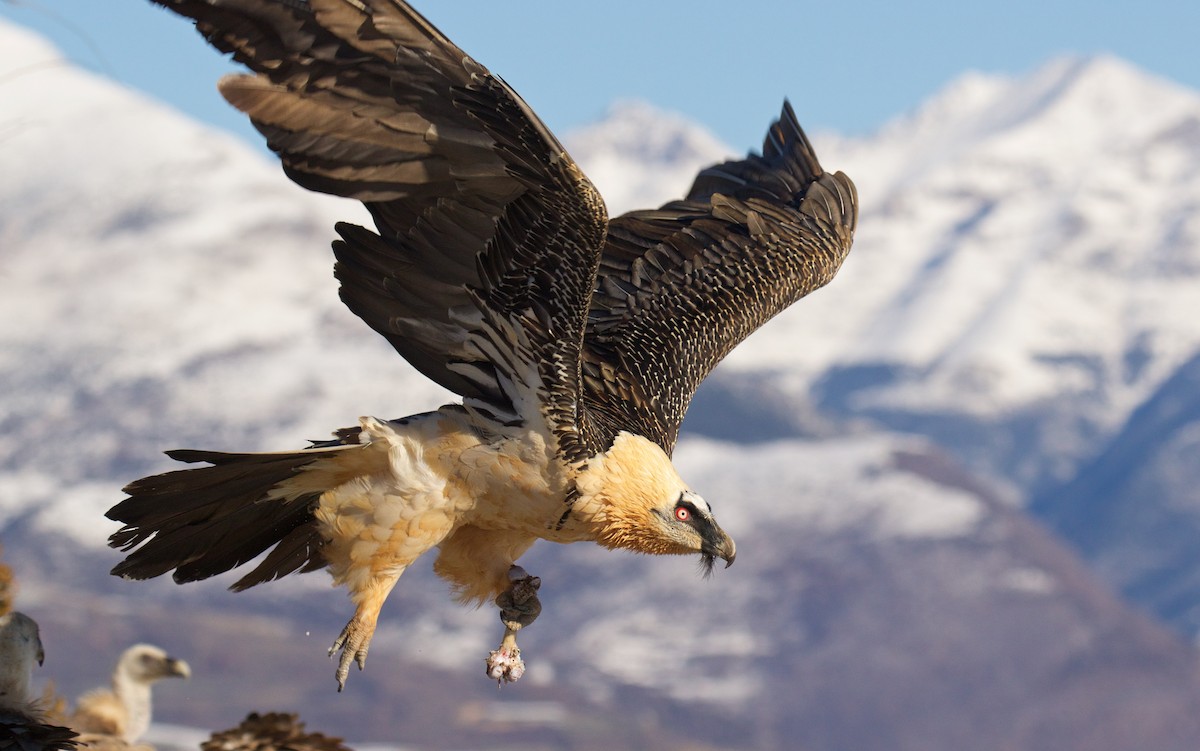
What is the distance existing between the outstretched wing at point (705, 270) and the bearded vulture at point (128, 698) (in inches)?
172

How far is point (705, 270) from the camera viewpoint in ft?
46.4

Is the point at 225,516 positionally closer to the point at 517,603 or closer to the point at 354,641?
the point at 354,641

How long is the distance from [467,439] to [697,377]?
3.40m

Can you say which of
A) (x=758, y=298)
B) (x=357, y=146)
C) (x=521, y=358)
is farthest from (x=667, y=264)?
(x=357, y=146)

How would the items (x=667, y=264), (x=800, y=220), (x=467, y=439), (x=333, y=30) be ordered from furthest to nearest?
1. (x=800, y=220)
2. (x=667, y=264)
3. (x=467, y=439)
4. (x=333, y=30)

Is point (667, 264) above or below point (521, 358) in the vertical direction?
above

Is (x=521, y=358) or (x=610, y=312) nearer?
(x=521, y=358)

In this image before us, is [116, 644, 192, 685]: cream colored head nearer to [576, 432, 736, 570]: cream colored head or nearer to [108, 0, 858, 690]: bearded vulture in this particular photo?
[108, 0, 858, 690]: bearded vulture

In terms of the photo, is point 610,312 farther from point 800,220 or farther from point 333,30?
point 333,30

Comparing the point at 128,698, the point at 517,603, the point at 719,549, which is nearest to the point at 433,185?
the point at 719,549

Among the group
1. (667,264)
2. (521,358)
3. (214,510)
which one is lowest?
(214,510)

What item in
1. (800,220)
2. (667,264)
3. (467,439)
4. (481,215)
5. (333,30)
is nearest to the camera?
(333,30)

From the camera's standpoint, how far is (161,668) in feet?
48.3

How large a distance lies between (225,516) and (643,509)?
2.48 m
